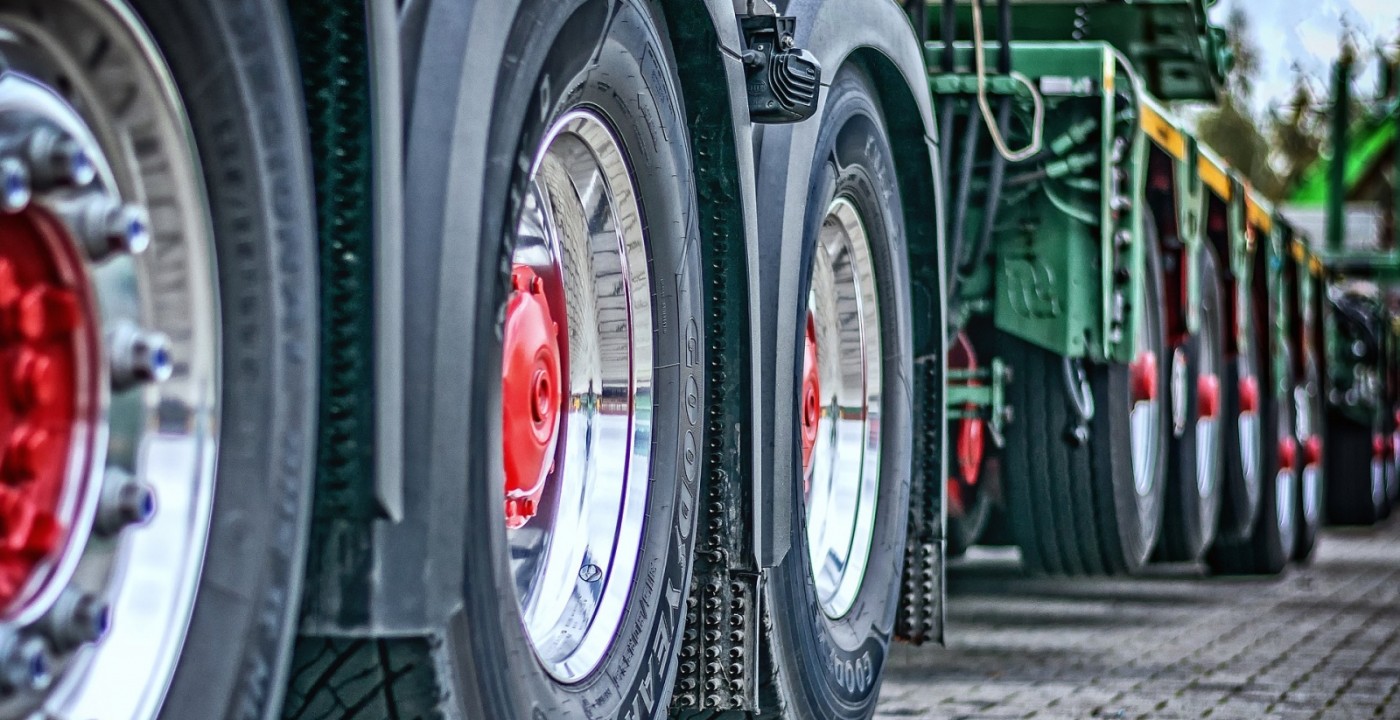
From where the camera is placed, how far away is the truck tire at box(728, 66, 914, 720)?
3750 mm

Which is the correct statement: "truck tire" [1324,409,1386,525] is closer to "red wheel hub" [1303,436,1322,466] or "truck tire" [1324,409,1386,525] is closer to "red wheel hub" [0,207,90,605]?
"red wheel hub" [1303,436,1322,466]

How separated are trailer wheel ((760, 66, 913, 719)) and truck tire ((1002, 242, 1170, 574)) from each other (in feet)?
6.90

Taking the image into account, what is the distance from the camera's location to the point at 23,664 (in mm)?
1587

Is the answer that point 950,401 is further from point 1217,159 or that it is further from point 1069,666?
point 1217,159

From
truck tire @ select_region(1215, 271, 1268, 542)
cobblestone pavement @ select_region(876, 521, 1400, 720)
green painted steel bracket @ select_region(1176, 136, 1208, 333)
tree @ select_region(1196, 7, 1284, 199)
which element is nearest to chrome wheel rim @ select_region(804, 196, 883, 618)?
cobblestone pavement @ select_region(876, 521, 1400, 720)

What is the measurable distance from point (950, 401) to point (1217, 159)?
3238mm

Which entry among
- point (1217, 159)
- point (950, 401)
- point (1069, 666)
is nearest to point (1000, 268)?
point (950, 401)

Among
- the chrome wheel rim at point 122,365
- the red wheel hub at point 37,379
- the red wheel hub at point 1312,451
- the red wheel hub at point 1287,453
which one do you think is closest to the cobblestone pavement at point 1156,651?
the red wheel hub at point 1287,453

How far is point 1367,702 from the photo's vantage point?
16.9ft

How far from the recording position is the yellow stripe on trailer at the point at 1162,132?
6.71 m

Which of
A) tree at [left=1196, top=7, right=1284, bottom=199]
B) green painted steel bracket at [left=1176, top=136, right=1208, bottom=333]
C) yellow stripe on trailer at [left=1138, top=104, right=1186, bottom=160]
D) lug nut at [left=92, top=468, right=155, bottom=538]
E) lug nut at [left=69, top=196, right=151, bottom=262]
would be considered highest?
tree at [left=1196, top=7, right=1284, bottom=199]

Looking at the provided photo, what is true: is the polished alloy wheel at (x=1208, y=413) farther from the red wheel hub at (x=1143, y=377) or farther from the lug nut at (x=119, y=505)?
the lug nut at (x=119, y=505)

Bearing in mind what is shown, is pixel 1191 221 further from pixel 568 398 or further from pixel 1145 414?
pixel 568 398

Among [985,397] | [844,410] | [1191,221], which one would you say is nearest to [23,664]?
[844,410]
